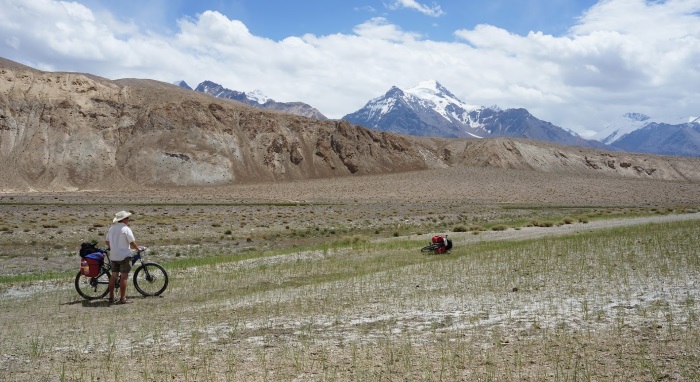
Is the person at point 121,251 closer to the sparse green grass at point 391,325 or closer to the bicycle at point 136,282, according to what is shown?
the bicycle at point 136,282

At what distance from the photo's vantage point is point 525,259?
18.6 metres

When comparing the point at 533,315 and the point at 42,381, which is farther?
the point at 533,315

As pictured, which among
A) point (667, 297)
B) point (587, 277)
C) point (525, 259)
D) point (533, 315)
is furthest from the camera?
point (525, 259)

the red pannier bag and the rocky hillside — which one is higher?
the rocky hillside

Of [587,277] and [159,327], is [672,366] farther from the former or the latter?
→ [159,327]

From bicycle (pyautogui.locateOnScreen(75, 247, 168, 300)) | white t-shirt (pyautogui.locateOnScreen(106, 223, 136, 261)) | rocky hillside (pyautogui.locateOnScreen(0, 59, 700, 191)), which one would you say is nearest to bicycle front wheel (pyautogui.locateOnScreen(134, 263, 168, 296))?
bicycle (pyautogui.locateOnScreen(75, 247, 168, 300))

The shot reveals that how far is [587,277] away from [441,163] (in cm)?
12807

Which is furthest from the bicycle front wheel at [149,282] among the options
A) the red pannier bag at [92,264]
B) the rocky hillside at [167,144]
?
the rocky hillside at [167,144]

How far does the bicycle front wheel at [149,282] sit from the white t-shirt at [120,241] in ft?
3.45

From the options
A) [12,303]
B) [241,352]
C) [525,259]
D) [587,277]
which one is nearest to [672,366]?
[241,352]

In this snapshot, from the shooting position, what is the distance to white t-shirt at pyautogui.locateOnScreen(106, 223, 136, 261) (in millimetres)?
13734

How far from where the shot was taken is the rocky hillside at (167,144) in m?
101

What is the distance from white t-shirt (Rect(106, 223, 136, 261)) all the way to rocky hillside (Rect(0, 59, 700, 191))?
8978 cm

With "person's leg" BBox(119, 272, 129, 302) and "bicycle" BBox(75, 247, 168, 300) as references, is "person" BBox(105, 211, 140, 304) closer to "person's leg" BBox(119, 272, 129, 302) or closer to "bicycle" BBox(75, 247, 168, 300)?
"person's leg" BBox(119, 272, 129, 302)
